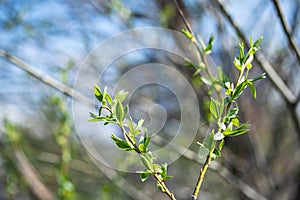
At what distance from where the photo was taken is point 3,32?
6.38 feet

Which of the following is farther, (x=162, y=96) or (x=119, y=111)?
(x=162, y=96)

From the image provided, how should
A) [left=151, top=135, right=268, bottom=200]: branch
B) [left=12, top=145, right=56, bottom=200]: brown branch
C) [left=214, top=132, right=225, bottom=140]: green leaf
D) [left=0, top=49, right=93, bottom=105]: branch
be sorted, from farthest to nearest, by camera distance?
[left=12, top=145, right=56, bottom=200]: brown branch < [left=151, top=135, right=268, bottom=200]: branch < [left=0, top=49, right=93, bottom=105]: branch < [left=214, top=132, right=225, bottom=140]: green leaf

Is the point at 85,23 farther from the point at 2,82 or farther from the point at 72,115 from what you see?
the point at 2,82

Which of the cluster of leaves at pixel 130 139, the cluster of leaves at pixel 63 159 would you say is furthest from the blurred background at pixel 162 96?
the cluster of leaves at pixel 130 139

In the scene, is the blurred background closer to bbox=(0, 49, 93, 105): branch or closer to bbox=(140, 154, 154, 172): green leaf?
bbox=(0, 49, 93, 105): branch

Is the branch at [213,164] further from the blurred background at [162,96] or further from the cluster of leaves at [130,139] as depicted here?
the cluster of leaves at [130,139]

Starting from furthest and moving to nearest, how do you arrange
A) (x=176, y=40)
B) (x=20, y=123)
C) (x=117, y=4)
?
(x=20, y=123) < (x=176, y=40) < (x=117, y=4)

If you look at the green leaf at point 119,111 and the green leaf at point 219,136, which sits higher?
the green leaf at point 119,111

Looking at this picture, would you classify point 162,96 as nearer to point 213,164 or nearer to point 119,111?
point 213,164

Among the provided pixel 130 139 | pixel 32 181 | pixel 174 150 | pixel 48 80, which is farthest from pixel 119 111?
pixel 32 181

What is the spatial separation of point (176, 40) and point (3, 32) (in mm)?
775

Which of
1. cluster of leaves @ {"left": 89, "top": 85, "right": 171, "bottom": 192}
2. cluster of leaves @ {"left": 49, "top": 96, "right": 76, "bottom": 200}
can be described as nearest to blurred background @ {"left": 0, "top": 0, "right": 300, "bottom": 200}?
cluster of leaves @ {"left": 49, "top": 96, "right": 76, "bottom": 200}

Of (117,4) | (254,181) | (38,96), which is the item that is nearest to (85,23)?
(117,4)

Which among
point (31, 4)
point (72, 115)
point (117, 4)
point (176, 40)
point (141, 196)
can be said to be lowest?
point (141, 196)
